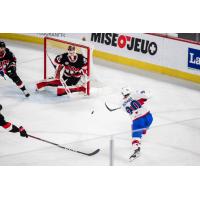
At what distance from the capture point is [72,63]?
755 centimetres

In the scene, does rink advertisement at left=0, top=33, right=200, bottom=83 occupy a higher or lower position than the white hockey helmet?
higher

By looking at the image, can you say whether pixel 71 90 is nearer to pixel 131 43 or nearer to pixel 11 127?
pixel 11 127

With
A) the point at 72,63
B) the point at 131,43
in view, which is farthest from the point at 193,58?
the point at 72,63

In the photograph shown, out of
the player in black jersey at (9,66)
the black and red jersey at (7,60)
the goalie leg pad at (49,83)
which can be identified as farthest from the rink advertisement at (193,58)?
the black and red jersey at (7,60)

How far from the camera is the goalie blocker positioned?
7.52m

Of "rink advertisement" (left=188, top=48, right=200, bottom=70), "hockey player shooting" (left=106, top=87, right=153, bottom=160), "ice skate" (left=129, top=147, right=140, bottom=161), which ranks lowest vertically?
"ice skate" (left=129, top=147, right=140, bottom=161)

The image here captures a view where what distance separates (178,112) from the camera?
7.16 metres

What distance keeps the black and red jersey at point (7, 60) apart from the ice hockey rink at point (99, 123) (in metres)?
0.15

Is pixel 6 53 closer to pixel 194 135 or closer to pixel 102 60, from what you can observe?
pixel 102 60

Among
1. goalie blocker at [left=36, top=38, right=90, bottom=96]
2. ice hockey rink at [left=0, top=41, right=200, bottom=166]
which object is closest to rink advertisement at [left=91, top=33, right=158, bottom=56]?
ice hockey rink at [left=0, top=41, right=200, bottom=166]

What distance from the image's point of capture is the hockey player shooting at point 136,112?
6.62m

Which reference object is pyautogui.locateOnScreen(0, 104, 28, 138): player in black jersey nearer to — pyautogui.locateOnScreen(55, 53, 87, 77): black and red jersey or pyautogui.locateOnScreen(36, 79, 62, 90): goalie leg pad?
pyautogui.locateOnScreen(36, 79, 62, 90): goalie leg pad

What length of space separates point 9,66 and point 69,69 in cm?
60
